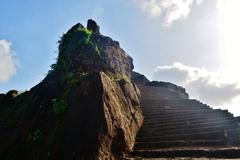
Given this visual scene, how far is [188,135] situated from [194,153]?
62.7 inches

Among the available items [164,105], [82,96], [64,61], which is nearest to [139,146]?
[82,96]

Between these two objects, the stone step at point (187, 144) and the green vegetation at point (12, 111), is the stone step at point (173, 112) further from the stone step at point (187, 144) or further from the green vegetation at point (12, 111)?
the green vegetation at point (12, 111)

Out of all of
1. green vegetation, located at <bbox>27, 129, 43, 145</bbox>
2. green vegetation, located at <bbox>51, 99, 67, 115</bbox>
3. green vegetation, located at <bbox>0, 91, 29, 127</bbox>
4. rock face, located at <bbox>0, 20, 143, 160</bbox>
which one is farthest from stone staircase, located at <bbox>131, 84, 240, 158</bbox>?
green vegetation, located at <bbox>0, 91, 29, 127</bbox>

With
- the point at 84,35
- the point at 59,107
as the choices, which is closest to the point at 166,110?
the point at 84,35

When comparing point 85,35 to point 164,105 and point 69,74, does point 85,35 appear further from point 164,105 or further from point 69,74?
point 164,105

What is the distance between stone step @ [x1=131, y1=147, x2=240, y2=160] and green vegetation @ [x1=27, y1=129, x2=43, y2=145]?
2931 mm

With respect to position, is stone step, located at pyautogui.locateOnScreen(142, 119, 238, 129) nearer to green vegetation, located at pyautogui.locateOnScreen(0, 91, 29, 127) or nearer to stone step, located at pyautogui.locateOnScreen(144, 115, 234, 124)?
stone step, located at pyautogui.locateOnScreen(144, 115, 234, 124)

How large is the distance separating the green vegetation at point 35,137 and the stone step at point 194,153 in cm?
293

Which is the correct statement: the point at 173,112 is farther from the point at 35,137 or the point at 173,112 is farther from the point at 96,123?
the point at 35,137

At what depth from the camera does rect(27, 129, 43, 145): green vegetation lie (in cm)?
839

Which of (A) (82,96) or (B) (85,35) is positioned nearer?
(A) (82,96)

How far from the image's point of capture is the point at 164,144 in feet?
32.9

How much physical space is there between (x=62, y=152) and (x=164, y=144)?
3924 millimetres

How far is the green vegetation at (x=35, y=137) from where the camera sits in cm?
839
